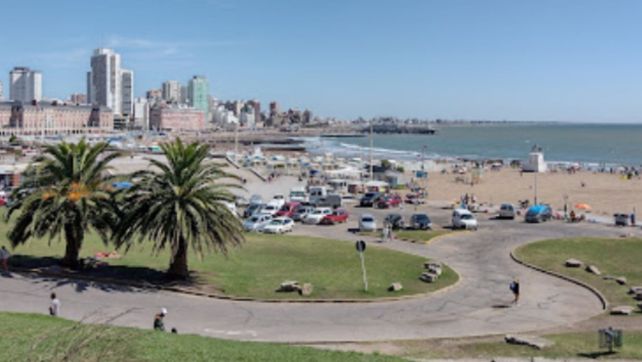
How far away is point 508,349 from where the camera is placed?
52.4ft

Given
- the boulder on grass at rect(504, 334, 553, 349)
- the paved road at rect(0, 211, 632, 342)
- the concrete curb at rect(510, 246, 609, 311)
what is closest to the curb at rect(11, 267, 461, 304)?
the paved road at rect(0, 211, 632, 342)

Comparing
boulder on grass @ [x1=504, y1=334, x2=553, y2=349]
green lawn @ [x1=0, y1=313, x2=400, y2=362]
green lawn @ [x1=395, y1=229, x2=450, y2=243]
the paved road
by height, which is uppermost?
green lawn @ [x1=0, y1=313, x2=400, y2=362]

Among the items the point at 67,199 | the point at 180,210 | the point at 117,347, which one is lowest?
the point at 117,347

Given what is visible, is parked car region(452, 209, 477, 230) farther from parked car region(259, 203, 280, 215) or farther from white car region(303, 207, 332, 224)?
parked car region(259, 203, 280, 215)

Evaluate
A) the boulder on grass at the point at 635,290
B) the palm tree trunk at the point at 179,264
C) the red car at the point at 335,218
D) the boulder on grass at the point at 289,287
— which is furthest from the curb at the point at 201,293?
the red car at the point at 335,218

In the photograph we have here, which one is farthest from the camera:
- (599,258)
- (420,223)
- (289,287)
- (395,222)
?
(395,222)

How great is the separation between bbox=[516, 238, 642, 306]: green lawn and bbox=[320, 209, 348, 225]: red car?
13004mm

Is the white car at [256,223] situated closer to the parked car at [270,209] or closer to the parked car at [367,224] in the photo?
the parked car at [270,209]

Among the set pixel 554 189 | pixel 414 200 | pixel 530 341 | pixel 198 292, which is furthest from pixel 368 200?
pixel 530 341

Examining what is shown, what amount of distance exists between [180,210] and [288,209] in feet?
74.9

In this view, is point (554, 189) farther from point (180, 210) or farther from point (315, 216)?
point (180, 210)

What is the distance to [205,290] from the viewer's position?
22.0m

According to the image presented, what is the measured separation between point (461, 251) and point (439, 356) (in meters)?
16.3

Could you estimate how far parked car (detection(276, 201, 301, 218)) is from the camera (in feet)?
143
